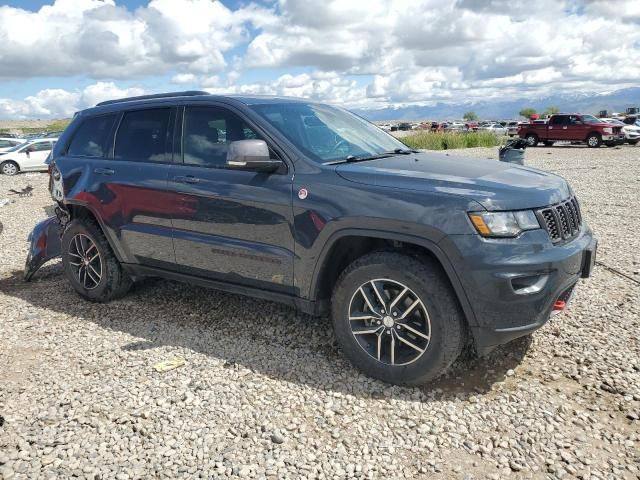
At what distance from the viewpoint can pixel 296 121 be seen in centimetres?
407

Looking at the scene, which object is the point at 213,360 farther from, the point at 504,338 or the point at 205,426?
the point at 504,338

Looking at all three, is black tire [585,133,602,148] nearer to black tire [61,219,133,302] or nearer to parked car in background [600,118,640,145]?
parked car in background [600,118,640,145]

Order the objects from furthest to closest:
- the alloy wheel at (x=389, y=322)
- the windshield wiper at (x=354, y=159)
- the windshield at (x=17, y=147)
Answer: the windshield at (x=17, y=147)
the windshield wiper at (x=354, y=159)
the alloy wheel at (x=389, y=322)

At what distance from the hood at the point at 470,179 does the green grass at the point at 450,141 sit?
68.7 feet

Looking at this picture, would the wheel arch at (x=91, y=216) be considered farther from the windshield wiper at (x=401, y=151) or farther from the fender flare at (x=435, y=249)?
the windshield wiper at (x=401, y=151)

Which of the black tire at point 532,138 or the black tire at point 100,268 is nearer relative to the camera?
the black tire at point 100,268

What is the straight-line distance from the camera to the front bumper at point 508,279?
299cm

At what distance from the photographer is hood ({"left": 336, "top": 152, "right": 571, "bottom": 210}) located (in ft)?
10.2

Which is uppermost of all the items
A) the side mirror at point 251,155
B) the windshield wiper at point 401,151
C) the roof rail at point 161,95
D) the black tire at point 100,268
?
the roof rail at point 161,95

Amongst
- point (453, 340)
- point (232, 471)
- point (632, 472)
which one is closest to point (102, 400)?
point (232, 471)

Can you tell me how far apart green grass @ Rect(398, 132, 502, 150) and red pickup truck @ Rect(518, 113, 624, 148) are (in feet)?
6.49

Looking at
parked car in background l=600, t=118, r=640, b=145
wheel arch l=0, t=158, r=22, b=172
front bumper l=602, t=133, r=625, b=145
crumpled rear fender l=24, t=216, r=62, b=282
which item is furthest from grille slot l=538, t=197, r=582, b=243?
parked car in background l=600, t=118, r=640, b=145

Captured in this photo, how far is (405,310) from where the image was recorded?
332 cm

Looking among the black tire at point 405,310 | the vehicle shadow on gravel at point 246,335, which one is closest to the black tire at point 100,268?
the vehicle shadow on gravel at point 246,335
